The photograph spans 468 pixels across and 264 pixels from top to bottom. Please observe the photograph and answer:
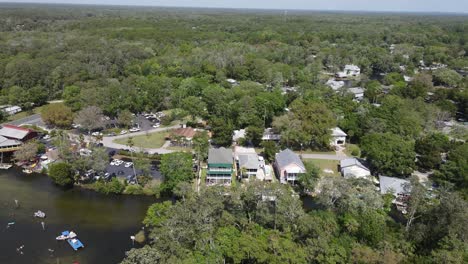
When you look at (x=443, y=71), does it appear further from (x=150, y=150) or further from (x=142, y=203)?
(x=142, y=203)

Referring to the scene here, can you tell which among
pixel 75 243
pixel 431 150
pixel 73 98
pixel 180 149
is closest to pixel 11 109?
pixel 73 98

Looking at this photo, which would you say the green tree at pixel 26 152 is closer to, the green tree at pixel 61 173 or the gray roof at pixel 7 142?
the gray roof at pixel 7 142

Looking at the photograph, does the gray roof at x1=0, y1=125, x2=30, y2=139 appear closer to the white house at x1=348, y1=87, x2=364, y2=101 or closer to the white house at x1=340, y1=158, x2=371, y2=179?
the white house at x1=340, y1=158, x2=371, y2=179

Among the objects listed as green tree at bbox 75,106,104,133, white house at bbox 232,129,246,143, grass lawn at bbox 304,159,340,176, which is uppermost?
green tree at bbox 75,106,104,133

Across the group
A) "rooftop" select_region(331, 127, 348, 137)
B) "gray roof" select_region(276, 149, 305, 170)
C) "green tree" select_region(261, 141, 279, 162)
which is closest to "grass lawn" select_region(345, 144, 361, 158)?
"rooftop" select_region(331, 127, 348, 137)

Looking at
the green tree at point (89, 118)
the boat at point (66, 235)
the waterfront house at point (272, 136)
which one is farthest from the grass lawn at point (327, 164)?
the green tree at point (89, 118)

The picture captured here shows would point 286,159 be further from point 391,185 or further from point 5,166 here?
point 5,166

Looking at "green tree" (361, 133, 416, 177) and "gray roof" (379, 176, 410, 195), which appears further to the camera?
"green tree" (361, 133, 416, 177)
